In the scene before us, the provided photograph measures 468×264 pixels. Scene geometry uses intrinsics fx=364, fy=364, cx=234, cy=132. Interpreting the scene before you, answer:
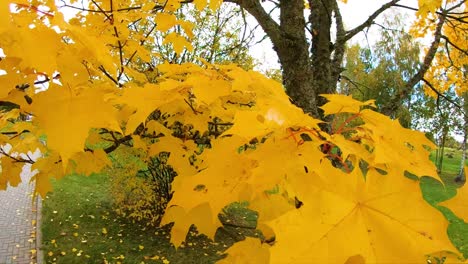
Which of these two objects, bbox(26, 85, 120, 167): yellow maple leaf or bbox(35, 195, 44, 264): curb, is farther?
bbox(35, 195, 44, 264): curb

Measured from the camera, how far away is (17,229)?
644cm

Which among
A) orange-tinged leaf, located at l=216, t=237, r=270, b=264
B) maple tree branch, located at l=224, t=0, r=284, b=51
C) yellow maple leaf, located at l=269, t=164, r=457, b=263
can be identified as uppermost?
maple tree branch, located at l=224, t=0, r=284, b=51

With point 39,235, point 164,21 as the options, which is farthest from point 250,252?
point 39,235

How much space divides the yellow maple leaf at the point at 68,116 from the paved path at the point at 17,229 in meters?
4.69

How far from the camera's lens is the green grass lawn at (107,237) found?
516 cm

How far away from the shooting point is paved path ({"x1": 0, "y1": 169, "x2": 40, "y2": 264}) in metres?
5.30

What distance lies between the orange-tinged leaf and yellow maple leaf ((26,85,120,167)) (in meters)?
0.48

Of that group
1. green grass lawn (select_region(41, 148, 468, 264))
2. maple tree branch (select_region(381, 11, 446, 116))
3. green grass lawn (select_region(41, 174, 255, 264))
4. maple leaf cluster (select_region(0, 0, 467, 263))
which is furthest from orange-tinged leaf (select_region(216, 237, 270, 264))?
green grass lawn (select_region(41, 174, 255, 264))

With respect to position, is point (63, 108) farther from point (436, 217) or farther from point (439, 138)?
point (439, 138)

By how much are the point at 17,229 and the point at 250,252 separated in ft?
22.5

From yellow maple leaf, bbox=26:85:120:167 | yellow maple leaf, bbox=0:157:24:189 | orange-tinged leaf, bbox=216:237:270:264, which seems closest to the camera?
yellow maple leaf, bbox=26:85:120:167

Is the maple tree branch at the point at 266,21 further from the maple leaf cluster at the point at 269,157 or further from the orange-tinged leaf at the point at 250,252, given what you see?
the orange-tinged leaf at the point at 250,252

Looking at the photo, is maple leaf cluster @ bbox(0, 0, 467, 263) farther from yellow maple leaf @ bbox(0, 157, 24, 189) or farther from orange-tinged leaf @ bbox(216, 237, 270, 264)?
yellow maple leaf @ bbox(0, 157, 24, 189)

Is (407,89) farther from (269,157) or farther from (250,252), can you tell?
(269,157)
